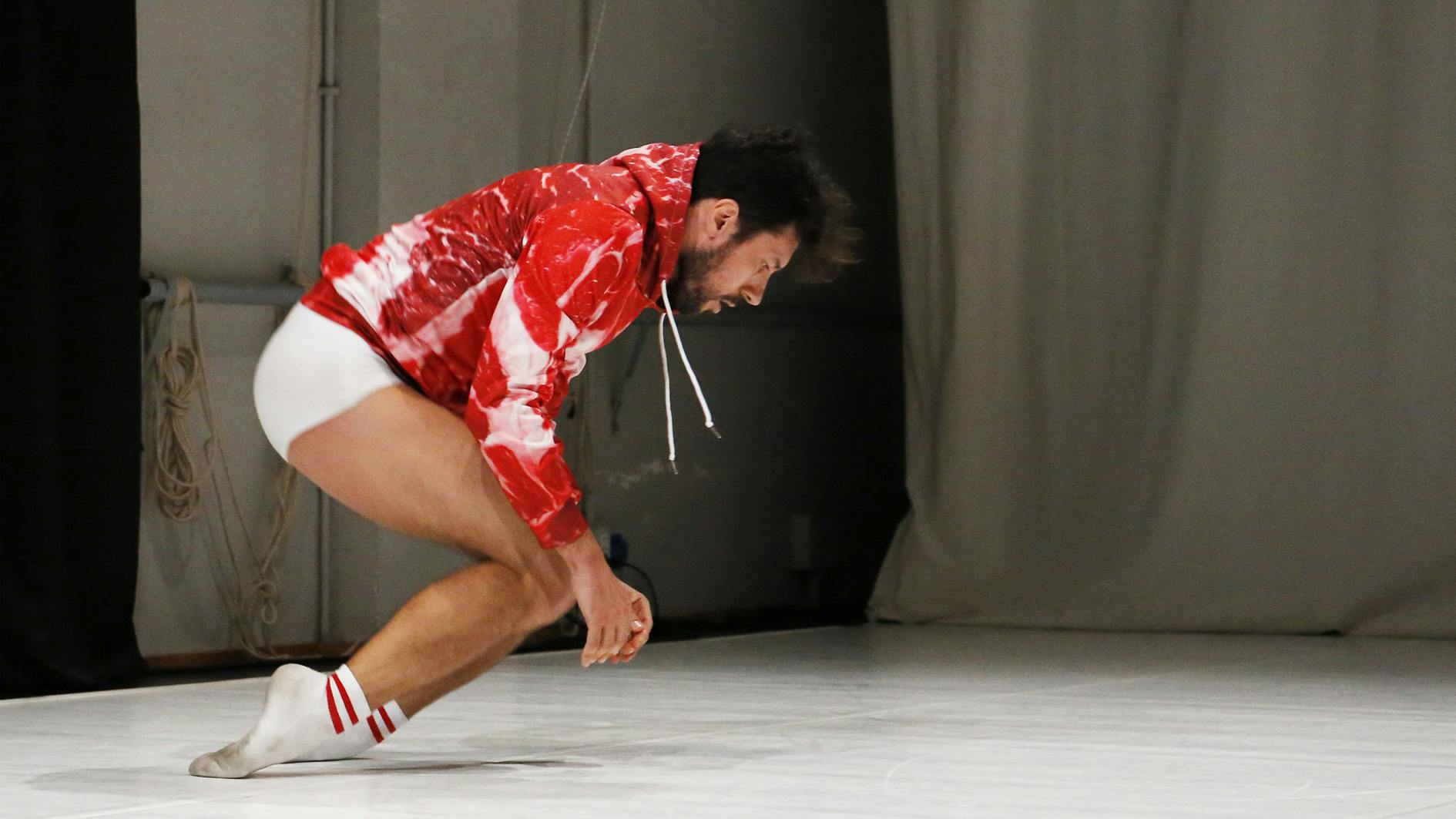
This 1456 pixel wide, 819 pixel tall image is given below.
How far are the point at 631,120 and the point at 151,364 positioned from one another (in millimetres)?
1678

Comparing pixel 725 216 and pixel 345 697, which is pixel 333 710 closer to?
pixel 345 697

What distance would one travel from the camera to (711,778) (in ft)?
7.36

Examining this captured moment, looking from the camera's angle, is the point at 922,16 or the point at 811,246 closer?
the point at 811,246

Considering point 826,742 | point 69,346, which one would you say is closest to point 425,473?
point 826,742

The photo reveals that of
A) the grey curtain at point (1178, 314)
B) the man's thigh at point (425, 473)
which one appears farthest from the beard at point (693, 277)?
the grey curtain at point (1178, 314)

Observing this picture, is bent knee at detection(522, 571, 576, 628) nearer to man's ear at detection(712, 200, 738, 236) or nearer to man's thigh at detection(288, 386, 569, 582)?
man's thigh at detection(288, 386, 569, 582)

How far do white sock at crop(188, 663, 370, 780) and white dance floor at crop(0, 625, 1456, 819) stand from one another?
2cm

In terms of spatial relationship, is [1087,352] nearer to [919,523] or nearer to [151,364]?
[919,523]

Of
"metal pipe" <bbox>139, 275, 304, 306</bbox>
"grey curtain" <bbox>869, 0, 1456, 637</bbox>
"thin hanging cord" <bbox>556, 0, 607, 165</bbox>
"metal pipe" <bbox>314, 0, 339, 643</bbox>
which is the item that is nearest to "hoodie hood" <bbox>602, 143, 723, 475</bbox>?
"metal pipe" <bbox>139, 275, 304, 306</bbox>

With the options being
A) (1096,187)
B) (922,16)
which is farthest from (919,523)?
(922,16)

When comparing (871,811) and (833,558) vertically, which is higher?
(871,811)

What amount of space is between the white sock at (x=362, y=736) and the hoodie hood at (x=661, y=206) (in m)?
0.53

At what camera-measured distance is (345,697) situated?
7.24 feet

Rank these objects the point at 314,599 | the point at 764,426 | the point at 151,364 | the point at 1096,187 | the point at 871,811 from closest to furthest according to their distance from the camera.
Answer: the point at 871,811
the point at 151,364
the point at 314,599
the point at 1096,187
the point at 764,426
